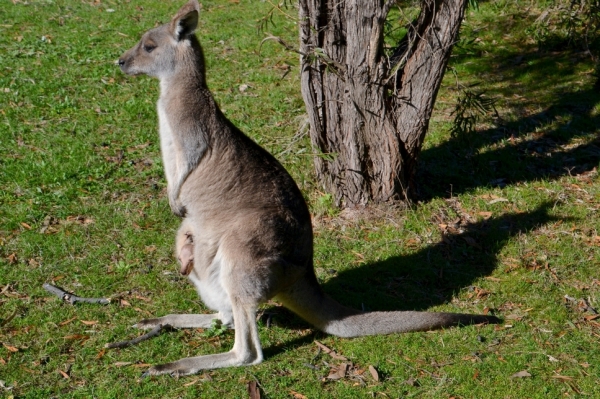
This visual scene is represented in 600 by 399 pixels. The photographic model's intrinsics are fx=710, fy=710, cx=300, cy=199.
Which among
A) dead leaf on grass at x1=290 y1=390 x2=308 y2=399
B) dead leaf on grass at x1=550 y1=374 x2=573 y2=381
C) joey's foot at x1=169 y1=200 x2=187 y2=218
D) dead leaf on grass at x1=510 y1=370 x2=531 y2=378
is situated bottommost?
dead leaf on grass at x1=550 y1=374 x2=573 y2=381

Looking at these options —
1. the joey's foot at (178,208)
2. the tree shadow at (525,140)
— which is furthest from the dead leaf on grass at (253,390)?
the tree shadow at (525,140)

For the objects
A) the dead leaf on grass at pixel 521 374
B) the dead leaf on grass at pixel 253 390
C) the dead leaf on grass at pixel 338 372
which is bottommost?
the dead leaf on grass at pixel 521 374

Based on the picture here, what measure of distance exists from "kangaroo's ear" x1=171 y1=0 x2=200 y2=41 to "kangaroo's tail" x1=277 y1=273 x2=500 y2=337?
1.75m

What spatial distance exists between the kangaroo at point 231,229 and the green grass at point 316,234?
130 mm

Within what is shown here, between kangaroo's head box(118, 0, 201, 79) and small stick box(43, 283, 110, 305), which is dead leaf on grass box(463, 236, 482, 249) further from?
small stick box(43, 283, 110, 305)

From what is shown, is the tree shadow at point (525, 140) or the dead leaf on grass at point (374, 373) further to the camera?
the tree shadow at point (525, 140)

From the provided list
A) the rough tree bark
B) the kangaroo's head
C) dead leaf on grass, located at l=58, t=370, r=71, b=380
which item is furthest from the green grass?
the kangaroo's head

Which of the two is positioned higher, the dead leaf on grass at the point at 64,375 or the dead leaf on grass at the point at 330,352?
the dead leaf on grass at the point at 64,375

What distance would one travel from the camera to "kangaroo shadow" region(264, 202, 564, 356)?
15.8 feet

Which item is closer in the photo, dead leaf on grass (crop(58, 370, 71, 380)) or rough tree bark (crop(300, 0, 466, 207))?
dead leaf on grass (crop(58, 370, 71, 380))

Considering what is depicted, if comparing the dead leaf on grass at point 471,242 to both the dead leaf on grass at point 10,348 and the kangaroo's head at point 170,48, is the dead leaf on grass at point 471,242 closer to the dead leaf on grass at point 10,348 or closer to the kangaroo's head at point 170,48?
the kangaroo's head at point 170,48

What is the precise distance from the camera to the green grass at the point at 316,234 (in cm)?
409

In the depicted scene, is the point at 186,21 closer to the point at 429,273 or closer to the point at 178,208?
the point at 178,208

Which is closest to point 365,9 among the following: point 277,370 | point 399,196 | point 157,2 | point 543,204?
point 399,196
